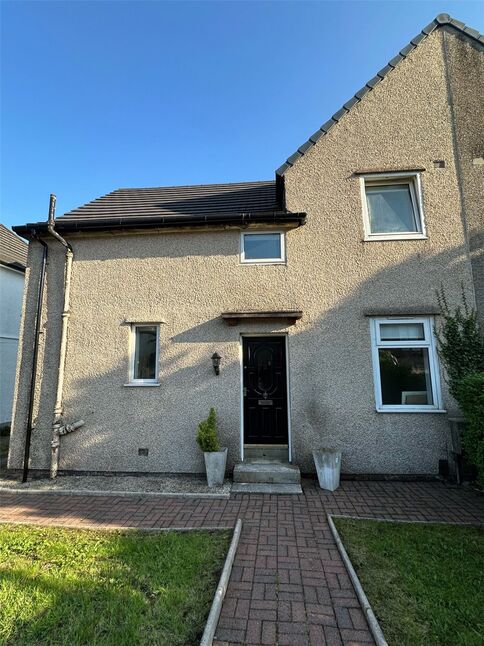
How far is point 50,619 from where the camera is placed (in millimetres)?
2914

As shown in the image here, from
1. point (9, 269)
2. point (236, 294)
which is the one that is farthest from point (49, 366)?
point (9, 269)

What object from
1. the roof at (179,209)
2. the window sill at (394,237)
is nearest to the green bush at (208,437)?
the roof at (179,209)

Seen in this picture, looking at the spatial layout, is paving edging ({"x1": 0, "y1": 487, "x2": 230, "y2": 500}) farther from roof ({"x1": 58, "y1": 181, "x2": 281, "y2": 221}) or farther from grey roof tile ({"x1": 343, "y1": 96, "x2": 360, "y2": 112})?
grey roof tile ({"x1": 343, "y1": 96, "x2": 360, "y2": 112})

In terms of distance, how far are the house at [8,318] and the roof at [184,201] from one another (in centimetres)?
780

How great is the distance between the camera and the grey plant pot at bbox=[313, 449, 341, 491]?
20.1 ft

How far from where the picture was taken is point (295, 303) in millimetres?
7219

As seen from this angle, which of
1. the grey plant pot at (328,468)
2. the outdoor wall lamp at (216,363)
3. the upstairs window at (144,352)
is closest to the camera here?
the grey plant pot at (328,468)

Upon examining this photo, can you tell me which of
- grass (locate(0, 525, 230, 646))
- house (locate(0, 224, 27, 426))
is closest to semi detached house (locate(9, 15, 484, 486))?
grass (locate(0, 525, 230, 646))

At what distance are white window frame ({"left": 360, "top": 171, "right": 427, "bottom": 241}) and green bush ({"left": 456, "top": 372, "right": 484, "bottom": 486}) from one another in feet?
11.5

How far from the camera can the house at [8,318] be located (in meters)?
13.8

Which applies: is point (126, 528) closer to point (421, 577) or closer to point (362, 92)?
point (421, 577)

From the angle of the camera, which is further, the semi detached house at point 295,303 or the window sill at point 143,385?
the window sill at point 143,385

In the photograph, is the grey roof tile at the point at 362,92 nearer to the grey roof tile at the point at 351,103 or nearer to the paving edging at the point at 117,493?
the grey roof tile at the point at 351,103

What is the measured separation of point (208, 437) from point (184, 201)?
20.9ft
